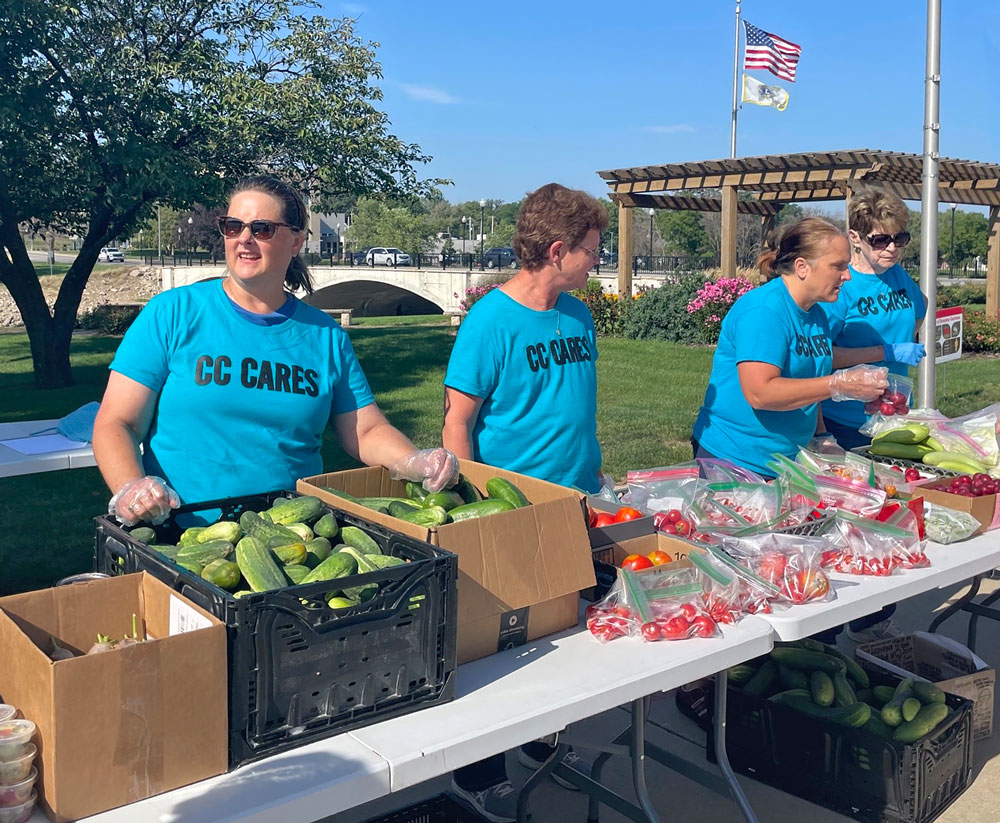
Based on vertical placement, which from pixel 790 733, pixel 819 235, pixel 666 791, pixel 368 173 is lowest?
pixel 666 791

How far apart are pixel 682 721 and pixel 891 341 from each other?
2031 millimetres

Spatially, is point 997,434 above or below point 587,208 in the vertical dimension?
below

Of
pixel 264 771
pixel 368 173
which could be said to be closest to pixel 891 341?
pixel 264 771

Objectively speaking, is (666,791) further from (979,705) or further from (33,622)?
(33,622)

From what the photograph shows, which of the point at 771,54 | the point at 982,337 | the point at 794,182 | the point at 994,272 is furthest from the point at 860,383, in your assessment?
the point at 994,272

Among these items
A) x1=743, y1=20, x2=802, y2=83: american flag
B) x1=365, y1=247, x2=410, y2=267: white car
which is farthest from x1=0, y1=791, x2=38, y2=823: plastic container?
x1=365, y1=247, x2=410, y2=267: white car

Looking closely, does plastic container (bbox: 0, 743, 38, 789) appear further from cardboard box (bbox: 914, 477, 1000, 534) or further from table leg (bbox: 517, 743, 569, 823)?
cardboard box (bbox: 914, 477, 1000, 534)

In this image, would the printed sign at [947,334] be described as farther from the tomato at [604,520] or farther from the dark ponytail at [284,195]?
the dark ponytail at [284,195]

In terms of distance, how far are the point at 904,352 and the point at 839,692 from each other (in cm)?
169

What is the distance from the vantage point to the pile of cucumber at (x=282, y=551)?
6.36 ft

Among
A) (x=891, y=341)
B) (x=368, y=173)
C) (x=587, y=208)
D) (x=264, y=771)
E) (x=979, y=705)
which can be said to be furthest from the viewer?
(x=368, y=173)

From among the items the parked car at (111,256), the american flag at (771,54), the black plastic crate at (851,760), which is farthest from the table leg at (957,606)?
the parked car at (111,256)

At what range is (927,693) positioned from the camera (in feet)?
12.1

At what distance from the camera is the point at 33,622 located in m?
1.95
